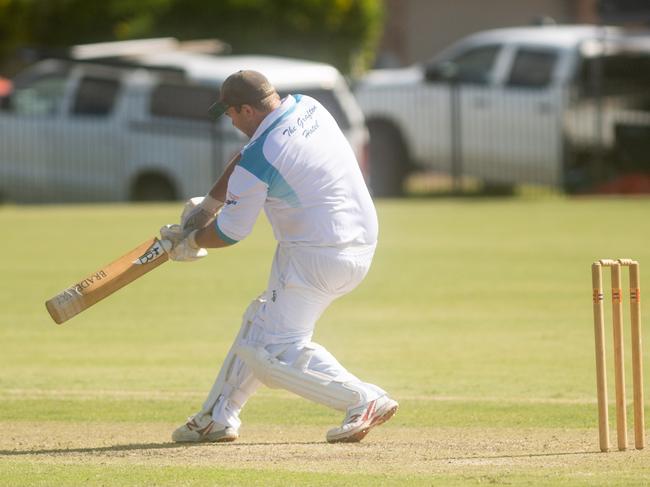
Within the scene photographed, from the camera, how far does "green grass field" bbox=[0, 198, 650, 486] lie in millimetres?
7770

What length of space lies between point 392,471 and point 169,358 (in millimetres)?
4460

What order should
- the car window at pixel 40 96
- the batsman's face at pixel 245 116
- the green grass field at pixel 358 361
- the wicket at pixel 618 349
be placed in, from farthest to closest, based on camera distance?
the car window at pixel 40 96 → the batsman's face at pixel 245 116 → the green grass field at pixel 358 361 → the wicket at pixel 618 349

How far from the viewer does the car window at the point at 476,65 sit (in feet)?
83.2

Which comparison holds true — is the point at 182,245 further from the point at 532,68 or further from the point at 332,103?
the point at 532,68

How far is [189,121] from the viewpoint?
80.8 ft

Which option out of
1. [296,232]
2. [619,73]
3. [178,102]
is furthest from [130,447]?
[619,73]

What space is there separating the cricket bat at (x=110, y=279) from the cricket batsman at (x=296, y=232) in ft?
0.32

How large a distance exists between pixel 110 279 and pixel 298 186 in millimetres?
1097

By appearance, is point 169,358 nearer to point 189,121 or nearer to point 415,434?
point 415,434

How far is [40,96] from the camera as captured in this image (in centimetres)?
2548

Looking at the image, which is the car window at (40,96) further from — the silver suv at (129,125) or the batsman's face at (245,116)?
the batsman's face at (245,116)

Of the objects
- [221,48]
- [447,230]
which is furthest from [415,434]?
[221,48]

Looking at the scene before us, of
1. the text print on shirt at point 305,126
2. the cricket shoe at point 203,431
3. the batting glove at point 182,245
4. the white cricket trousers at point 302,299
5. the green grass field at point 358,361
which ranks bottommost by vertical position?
the green grass field at point 358,361

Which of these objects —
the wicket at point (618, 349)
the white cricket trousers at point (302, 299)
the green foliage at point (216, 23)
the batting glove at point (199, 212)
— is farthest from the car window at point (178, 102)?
the wicket at point (618, 349)
